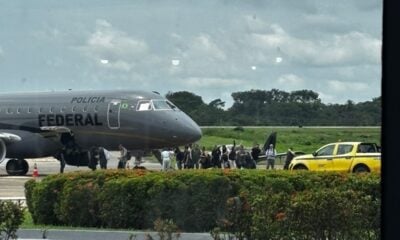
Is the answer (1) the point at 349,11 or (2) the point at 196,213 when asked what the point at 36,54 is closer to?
(2) the point at 196,213

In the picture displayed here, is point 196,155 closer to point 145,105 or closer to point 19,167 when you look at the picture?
point 145,105

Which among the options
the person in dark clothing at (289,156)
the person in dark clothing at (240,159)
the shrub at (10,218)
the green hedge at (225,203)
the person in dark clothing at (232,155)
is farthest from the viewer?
the person in dark clothing at (240,159)

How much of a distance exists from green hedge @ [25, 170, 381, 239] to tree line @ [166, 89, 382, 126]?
0.35 meters

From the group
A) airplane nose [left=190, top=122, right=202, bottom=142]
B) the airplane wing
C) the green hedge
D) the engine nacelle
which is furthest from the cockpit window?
the engine nacelle

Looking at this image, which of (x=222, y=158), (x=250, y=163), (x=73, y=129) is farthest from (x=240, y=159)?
(x=73, y=129)

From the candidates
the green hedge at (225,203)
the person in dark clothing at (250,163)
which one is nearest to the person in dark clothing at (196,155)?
the person in dark clothing at (250,163)

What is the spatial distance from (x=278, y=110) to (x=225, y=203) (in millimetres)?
934

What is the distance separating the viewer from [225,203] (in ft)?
15.3

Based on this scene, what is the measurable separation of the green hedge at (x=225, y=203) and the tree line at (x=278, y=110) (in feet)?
1.14

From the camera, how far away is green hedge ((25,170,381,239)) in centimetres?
398

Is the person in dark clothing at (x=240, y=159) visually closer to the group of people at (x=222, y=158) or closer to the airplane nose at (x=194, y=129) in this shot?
the group of people at (x=222, y=158)

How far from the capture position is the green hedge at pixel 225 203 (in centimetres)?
398

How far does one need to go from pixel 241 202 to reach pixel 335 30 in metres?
1.48

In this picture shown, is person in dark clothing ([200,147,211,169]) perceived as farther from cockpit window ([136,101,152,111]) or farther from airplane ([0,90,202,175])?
airplane ([0,90,202,175])
